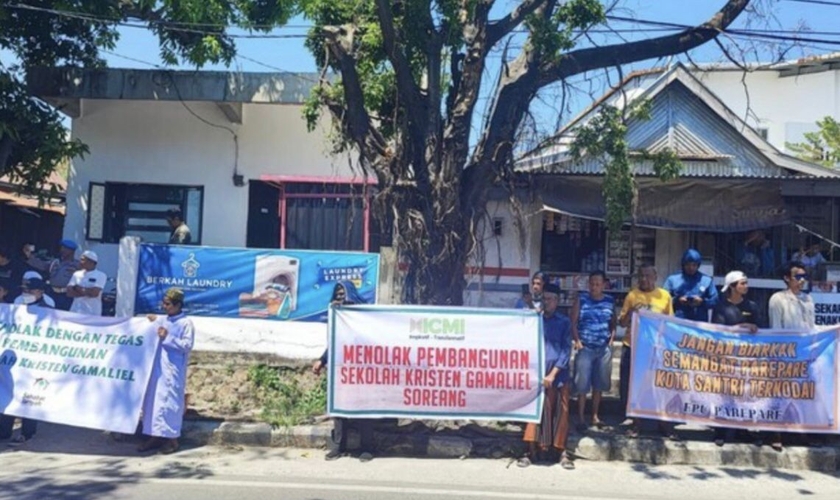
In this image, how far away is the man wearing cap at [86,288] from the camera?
28.2 feet

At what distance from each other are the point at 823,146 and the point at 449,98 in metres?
18.1

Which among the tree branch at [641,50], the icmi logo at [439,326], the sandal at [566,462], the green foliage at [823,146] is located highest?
the green foliage at [823,146]

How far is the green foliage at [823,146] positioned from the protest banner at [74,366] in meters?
19.2

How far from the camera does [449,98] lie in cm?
819

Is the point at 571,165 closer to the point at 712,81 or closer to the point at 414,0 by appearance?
the point at 414,0

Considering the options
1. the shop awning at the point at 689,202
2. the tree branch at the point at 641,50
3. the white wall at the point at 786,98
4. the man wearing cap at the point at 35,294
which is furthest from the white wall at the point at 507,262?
the white wall at the point at 786,98

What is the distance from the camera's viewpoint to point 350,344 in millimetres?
6895

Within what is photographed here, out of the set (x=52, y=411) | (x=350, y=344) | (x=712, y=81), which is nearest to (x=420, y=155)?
(x=350, y=344)

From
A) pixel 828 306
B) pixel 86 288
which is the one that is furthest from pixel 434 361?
pixel 828 306

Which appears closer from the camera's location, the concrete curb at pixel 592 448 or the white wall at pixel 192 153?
the concrete curb at pixel 592 448

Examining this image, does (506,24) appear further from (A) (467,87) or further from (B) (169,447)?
(B) (169,447)

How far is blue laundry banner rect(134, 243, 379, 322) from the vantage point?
33.4ft

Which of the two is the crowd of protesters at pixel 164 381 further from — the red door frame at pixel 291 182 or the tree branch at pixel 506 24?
the red door frame at pixel 291 182

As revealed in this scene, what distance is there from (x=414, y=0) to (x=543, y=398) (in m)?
4.27
